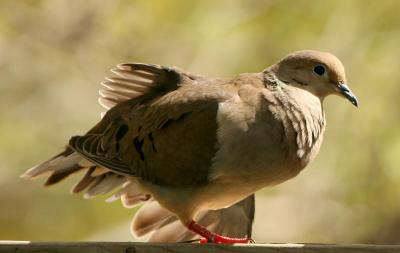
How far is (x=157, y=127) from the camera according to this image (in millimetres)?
3656

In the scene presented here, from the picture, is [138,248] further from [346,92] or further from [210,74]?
[210,74]

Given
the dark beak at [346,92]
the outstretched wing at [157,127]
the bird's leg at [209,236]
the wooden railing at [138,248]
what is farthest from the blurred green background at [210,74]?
the wooden railing at [138,248]

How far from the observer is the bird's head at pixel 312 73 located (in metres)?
3.65

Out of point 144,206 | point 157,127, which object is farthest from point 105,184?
point 157,127

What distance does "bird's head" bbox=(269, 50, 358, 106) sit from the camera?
12.0 feet

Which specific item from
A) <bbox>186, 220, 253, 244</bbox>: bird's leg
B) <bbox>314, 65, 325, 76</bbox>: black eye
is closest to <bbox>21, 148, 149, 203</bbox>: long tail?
<bbox>186, 220, 253, 244</bbox>: bird's leg

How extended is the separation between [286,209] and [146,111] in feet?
5.89

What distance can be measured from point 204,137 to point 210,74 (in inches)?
73.1

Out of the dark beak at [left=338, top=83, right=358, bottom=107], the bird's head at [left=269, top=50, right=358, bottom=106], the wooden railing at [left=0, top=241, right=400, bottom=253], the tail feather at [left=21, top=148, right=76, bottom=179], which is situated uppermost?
the bird's head at [left=269, top=50, right=358, bottom=106]

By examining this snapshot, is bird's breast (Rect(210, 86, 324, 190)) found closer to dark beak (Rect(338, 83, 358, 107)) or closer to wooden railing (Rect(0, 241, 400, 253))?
dark beak (Rect(338, 83, 358, 107))

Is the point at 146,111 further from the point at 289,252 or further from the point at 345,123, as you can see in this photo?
the point at 345,123

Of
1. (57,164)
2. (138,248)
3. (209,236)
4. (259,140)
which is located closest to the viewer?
(138,248)

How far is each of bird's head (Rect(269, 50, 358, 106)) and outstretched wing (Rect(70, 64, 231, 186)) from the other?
0.96ft

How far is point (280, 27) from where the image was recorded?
207 inches
